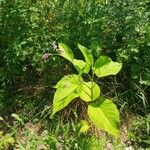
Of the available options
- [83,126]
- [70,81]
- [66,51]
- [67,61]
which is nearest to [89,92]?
[70,81]

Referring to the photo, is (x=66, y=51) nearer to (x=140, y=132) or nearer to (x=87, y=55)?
(x=87, y=55)

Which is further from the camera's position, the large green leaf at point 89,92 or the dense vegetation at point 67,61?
the dense vegetation at point 67,61

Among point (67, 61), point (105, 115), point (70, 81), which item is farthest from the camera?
point (67, 61)

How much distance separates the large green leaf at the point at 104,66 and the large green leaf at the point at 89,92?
125mm

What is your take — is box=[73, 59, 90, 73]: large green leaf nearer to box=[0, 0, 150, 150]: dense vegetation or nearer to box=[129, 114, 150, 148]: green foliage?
box=[0, 0, 150, 150]: dense vegetation

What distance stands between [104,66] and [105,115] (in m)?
0.48

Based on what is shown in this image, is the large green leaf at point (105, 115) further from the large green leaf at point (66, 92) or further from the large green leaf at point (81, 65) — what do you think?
the large green leaf at point (81, 65)

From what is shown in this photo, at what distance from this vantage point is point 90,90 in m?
3.83

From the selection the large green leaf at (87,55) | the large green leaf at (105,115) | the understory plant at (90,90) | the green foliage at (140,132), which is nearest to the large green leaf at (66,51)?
the understory plant at (90,90)

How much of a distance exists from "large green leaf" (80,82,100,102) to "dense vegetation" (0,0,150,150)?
0.22m

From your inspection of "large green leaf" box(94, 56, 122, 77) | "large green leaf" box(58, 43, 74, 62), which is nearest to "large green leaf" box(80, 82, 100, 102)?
"large green leaf" box(94, 56, 122, 77)

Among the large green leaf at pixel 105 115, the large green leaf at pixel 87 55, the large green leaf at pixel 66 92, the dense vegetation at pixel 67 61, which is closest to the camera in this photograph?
the large green leaf at pixel 105 115

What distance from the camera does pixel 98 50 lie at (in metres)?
3.95

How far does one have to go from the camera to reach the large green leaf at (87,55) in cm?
380
